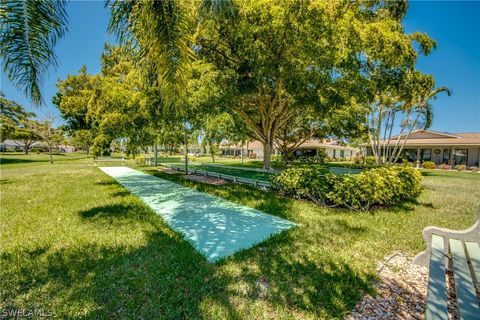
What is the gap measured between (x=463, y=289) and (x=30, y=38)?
6212 mm

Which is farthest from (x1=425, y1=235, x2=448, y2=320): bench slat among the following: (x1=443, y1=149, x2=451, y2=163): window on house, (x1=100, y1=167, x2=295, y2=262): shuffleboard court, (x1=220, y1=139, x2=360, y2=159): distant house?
(x1=220, y1=139, x2=360, y2=159): distant house

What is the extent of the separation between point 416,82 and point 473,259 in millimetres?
13739

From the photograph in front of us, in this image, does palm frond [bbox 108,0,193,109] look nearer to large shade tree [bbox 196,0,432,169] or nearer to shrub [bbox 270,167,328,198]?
large shade tree [bbox 196,0,432,169]

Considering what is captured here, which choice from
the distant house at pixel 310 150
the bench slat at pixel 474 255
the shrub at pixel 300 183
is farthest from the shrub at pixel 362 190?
the distant house at pixel 310 150

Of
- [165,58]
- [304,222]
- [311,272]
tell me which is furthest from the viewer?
[304,222]

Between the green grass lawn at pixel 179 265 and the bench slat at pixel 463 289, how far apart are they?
108 centimetres

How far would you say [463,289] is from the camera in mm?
2764

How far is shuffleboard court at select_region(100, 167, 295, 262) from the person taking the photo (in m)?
4.95

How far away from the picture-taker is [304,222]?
6.35 metres

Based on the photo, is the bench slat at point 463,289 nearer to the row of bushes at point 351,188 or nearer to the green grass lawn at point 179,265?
the green grass lawn at point 179,265

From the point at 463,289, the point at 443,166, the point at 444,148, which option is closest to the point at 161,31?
the point at 463,289

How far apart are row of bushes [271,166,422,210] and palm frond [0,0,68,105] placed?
7.77 m

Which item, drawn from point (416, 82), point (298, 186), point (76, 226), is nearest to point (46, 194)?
point (76, 226)

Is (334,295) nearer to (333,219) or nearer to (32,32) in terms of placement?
(333,219)
